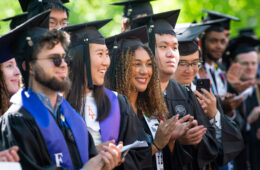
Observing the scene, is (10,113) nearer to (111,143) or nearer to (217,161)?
(111,143)

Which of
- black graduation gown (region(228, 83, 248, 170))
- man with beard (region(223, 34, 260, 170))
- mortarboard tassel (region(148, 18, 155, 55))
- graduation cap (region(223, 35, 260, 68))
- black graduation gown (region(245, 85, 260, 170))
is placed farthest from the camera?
graduation cap (region(223, 35, 260, 68))

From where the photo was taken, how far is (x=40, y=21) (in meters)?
4.06

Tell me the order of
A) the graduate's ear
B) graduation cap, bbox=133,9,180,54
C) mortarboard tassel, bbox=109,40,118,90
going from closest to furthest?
mortarboard tassel, bbox=109,40,118,90
graduation cap, bbox=133,9,180,54
the graduate's ear

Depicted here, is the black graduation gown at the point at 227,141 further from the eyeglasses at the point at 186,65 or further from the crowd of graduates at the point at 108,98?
the eyeglasses at the point at 186,65

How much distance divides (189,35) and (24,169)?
353 centimetres

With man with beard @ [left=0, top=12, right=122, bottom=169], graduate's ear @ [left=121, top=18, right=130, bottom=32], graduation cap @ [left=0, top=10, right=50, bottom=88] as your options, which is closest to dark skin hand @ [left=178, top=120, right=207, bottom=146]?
man with beard @ [left=0, top=12, right=122, bottom=169]

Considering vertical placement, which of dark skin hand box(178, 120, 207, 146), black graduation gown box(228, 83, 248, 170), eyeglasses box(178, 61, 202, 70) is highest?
eyeglasses box(178, 61, 202, 70)

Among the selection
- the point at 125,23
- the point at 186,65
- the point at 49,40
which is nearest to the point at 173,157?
the point at 186,65

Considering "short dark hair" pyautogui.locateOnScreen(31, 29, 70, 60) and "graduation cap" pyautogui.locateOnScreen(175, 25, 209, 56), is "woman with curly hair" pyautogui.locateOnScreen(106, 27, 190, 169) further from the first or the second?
"short dark hair" pyautogui.locateOnScreen(31, 29, 70, 60)

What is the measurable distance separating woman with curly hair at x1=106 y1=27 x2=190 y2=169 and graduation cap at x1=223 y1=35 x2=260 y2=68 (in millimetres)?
4905

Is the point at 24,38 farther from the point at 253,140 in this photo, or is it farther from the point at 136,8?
→ the point at 253,140

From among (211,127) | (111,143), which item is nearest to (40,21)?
(111,143)

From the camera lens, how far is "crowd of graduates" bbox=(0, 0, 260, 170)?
151 inches

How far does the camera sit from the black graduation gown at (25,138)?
3656 millimetres
